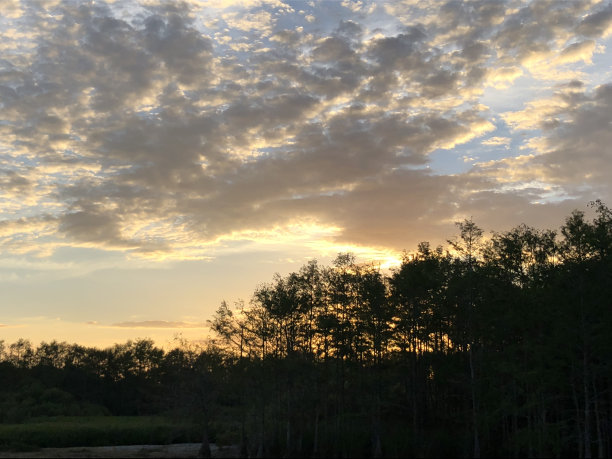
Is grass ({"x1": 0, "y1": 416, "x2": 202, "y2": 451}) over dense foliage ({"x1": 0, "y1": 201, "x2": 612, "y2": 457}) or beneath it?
beneath

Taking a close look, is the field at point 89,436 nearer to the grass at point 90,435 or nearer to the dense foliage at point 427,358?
the grass at point 90,435

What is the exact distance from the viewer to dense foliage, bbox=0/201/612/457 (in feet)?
145

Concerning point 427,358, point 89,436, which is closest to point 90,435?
point 89,436

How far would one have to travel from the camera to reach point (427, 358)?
211 ft

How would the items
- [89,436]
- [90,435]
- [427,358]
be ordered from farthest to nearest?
1. [90,435]
2. [89,436]
3. [427,358]

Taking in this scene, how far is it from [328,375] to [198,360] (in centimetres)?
1389

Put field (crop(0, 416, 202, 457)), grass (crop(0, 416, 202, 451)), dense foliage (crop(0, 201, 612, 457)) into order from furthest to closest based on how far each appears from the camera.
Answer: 1. grass (crop(0, 416, 202, 451))
2. field (crop(0, 416, 202, 457))
3. dense foliage (crop(0, 201, 612, 457))

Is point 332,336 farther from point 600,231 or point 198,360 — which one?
point 600,231

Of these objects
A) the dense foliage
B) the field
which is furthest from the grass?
the dense foliage

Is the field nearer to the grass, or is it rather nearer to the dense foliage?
the grass

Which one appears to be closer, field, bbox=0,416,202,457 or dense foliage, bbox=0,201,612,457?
dense foliage, bbox=0,201,612,457

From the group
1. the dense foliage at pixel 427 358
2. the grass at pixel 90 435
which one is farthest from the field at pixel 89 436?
the dense foliage at pixel 427 358

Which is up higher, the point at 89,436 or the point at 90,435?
the point at 90,435

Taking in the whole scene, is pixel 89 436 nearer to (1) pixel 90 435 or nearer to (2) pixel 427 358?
(1) pixel 90 435
